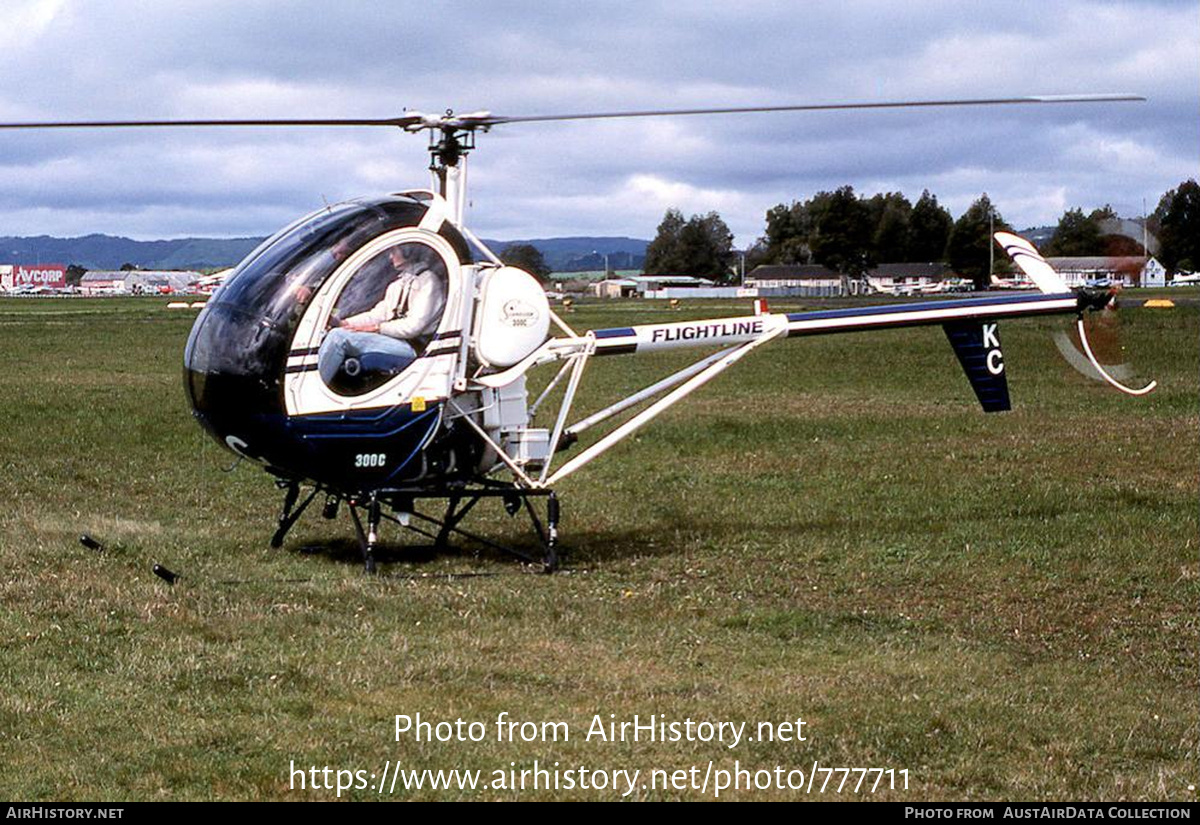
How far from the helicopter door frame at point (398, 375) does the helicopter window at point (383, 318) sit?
4cm

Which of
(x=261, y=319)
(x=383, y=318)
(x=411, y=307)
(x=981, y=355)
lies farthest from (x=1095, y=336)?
(x=261, y=319)

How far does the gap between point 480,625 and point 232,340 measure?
297 centimetres

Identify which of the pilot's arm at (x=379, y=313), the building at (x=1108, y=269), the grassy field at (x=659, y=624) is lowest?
the grassy field at (x=659, y=624)

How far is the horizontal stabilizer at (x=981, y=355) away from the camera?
14.9 metres

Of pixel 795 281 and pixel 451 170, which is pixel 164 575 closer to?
pixel 451 170

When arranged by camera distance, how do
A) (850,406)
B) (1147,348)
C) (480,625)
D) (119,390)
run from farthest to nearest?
(1147,348) < (119,390) < (850,406) < (480,625)

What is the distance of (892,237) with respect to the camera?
131 ft

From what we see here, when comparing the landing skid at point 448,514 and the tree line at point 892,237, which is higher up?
the tree line at point 892,237

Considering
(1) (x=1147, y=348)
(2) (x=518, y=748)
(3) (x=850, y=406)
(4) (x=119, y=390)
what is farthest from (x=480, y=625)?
(1) (x=1147, y=348)

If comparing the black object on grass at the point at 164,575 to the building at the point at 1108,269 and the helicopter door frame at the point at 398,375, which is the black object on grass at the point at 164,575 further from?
the building at the point at 1108,269

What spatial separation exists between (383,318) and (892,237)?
96.4 feet

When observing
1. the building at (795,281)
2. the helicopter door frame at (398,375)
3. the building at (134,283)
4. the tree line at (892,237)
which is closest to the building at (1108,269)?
the tree line at (892,237)
